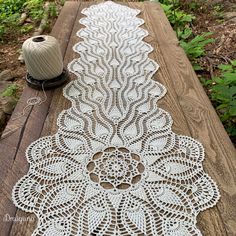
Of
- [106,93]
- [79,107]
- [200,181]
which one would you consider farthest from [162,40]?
[200,181]

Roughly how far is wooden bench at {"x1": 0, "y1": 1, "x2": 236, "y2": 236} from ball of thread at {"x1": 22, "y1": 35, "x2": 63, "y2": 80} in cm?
7

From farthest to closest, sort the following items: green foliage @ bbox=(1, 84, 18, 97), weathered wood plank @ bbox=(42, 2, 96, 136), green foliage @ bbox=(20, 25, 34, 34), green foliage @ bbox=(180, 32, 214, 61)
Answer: green foliage @ bbox=(20, 25, 34, 34), green foliage @ bbox=(180, 32, 214, 61), green foliage @ bbox=(1, 84, 18, 97), weathered wood plank @ bbox=(42, 2, 96, 136)

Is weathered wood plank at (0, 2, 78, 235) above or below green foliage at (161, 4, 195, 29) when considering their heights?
above

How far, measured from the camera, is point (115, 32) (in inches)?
60.1

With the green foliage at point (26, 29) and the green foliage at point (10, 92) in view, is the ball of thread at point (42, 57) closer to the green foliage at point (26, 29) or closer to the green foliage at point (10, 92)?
the green foliage at point (10, 92)

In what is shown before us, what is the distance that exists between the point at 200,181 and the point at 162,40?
0.89 meters

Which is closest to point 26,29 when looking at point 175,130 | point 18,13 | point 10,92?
point 18,13

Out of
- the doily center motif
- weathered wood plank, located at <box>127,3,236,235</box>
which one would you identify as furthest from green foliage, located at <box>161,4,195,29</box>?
the doily center motif

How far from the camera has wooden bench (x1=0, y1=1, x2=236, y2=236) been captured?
0.68 meters

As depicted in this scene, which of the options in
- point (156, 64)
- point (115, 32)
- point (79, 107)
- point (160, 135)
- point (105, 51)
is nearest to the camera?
point (160, 135)

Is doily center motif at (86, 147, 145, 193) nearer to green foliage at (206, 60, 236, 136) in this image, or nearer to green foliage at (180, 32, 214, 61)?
green foliage at (206, 60, 236, 136)

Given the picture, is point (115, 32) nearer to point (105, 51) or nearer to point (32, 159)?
point (105, 51)

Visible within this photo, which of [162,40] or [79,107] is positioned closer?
→ [79,107]

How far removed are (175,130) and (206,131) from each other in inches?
3.8
